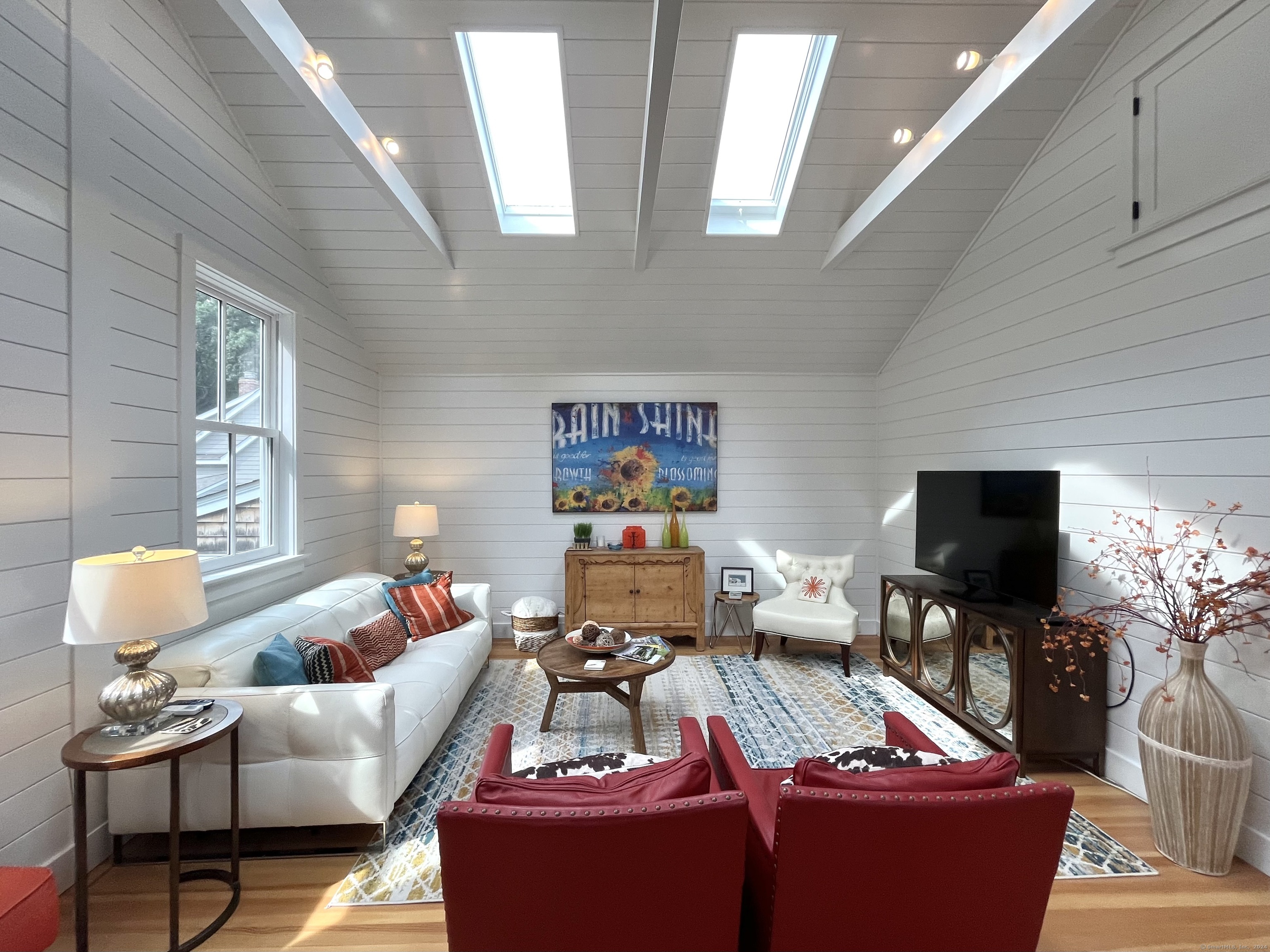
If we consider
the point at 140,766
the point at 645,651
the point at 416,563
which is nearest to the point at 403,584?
the point at 416,563

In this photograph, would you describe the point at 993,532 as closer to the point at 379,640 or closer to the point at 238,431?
the point at 379,640

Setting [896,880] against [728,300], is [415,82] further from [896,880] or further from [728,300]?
[896,880]

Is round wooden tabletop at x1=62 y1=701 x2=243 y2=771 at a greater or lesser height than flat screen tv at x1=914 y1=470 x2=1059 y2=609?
lesser

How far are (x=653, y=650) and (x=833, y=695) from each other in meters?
1.29

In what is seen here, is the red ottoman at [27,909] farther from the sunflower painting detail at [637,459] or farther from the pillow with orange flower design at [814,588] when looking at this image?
the pillow with orange flower design at [814,588]

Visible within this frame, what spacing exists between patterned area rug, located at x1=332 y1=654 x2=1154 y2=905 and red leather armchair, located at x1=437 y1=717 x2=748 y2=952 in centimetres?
109

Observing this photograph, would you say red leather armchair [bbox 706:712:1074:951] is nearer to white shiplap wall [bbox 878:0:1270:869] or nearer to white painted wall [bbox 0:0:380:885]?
white shiplap wall [bbox 878:0:1270:869]

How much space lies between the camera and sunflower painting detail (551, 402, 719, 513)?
5.15 m

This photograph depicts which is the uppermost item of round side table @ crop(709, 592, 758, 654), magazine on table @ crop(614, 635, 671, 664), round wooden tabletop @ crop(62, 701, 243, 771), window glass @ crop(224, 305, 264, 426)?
window glass @ crop(224, 305, 264, 426)

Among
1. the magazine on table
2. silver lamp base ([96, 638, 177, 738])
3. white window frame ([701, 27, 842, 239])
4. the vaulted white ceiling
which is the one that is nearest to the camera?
silver lamp base ([96, 638, 177, 738])

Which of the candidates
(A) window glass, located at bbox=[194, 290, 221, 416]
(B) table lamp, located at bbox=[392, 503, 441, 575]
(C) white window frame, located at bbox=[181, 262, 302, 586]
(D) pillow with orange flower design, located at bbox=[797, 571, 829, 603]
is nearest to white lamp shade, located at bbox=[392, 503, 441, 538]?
(B) table lamp, located at bbox=[392, 503, 441, 575]

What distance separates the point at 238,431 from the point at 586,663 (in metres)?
2.23

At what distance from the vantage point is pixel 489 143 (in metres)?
3.34

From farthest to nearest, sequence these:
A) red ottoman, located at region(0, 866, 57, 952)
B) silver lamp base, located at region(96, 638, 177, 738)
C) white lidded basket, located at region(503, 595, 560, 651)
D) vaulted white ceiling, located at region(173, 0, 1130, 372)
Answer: white lidded basket, located at region(503, 595, 560, 651) → vaulted white ceiling, located at region(173, 0, 1130, 372) → silver lamp base, located at region(96, 638, 177, 738) → red ottoman, located at region(0, 866, 57, 952)
